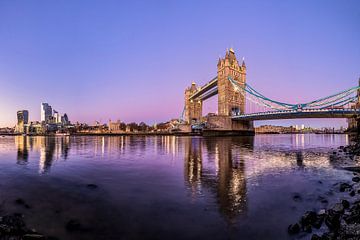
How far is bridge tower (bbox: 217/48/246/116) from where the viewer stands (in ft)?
278

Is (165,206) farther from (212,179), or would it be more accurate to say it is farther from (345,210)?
(345,210)

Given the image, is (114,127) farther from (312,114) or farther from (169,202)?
(169,202)

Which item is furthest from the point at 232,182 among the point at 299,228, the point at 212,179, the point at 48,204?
the point at 48,204

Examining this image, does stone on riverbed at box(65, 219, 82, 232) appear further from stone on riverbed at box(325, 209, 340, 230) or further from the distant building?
the distant building

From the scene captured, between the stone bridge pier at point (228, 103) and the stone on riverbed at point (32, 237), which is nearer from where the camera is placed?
the stone on riverbed at point (32, 237)

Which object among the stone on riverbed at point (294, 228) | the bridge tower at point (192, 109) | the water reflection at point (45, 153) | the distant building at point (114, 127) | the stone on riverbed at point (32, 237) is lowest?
the stone on riverbed at point (294, 228)

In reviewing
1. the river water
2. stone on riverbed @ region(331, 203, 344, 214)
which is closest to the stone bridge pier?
the river water

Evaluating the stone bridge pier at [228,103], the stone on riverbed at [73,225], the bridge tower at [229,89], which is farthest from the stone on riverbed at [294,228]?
the bridge tower at [229,89]

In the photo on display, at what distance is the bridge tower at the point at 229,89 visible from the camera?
84875mm

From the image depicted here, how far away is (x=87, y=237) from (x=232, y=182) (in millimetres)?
7398

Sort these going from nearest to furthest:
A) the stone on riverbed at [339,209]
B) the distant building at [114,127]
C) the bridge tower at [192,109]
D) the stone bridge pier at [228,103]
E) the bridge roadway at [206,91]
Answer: the stone on riverbed at [339,209] → the stone bridge pier at [228,103] → the bridge roadway at [206,91] → the bridge tower at [192,109] → the distant building at [114,127]

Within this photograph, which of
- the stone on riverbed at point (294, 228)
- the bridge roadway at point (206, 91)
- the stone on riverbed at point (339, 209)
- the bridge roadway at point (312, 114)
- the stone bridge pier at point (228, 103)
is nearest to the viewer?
the stone on riverbed at point (294, 228)

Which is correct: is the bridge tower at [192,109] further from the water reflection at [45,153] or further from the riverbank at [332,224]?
the riverbank at [332,224]

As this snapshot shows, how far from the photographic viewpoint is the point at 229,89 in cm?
8662
